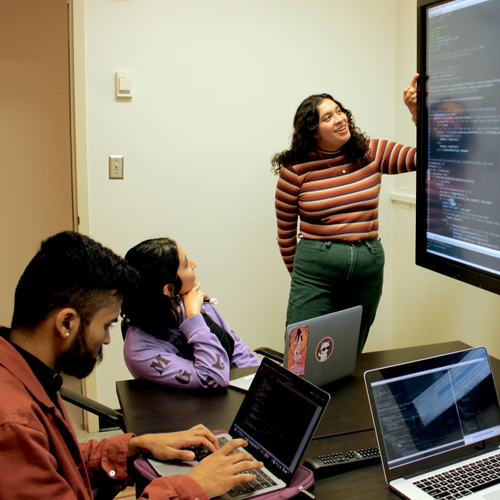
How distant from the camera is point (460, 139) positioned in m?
1.63

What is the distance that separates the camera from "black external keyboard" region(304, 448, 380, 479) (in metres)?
1.37

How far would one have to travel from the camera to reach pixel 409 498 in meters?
1.25

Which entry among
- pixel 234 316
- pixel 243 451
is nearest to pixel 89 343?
pixel 243 451

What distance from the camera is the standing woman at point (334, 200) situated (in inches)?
104

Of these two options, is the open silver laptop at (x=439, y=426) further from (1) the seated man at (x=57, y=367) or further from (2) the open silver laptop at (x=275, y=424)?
(1) the seated man at (x=57, y=367)

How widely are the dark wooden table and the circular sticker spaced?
4.5 inches

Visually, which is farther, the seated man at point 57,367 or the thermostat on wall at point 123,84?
the thermostat on wall at point 123,84

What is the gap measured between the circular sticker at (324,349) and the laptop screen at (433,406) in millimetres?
437

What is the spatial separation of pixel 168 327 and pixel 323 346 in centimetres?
51

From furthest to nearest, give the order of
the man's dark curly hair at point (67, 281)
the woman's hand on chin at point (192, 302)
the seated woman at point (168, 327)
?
the woman's hand on chin at point (192, 302)
the seated woman at point (168, 327)
the man's dark curly hair at point (67, 281)

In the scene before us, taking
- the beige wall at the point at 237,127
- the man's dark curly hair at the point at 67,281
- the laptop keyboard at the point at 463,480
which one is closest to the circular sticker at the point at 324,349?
the laptop keyboard at the point at 463,480

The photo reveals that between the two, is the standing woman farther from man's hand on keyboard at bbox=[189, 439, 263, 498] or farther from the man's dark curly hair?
the man's dark curly hair

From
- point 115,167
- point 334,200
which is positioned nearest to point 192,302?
point 334,200

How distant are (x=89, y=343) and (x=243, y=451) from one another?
425 millimetres
